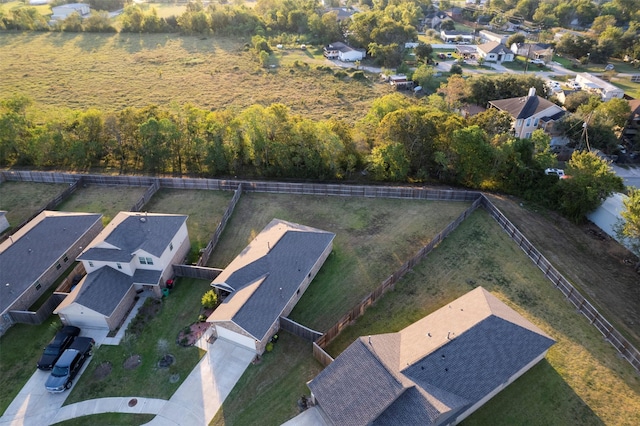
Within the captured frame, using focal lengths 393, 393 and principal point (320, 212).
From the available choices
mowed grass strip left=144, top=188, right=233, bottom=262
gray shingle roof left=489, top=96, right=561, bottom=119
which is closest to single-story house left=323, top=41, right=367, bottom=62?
gray shingle roof left=489, top=96, right=561, bottom=119

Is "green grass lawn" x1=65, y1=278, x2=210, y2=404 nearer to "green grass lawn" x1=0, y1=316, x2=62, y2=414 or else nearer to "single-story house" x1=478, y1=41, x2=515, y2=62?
"green grass lawn" x1=0, y1=316, x2=62, y2=414

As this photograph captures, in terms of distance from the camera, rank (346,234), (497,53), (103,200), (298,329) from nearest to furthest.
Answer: (298,329), (346,234), (103,200), (497,53)

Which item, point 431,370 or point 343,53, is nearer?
point 431,370

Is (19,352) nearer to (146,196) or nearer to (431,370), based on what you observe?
(146,196)

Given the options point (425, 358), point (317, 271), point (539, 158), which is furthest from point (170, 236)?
point (539, 158)

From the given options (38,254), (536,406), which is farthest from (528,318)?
(38,254)
